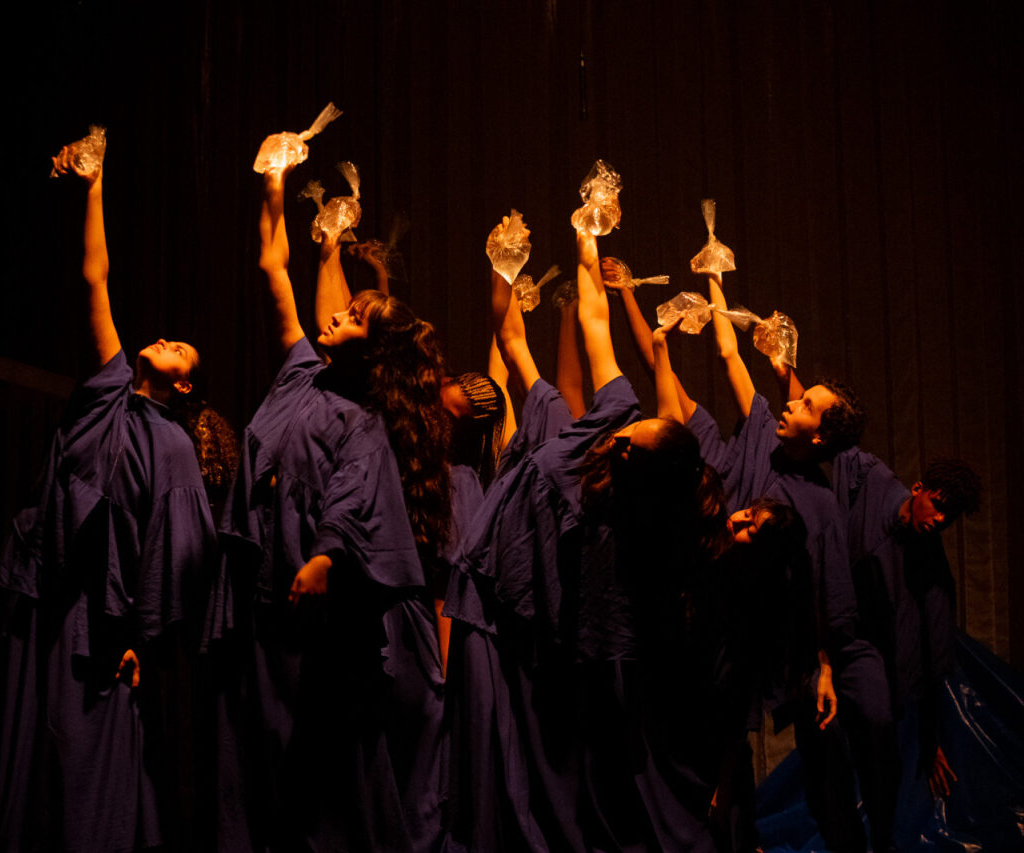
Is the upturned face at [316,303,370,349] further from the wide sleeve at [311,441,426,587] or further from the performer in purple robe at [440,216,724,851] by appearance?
the performer in purple robe at [440,216,724,851]

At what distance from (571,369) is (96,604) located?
1374 millimetres

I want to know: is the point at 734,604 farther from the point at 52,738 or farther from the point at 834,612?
the point at 52,738

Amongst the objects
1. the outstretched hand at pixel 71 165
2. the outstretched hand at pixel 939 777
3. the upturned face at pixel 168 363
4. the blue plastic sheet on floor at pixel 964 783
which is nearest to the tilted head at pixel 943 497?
the outstretched hand at pixel 939 777

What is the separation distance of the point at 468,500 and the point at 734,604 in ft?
2.40

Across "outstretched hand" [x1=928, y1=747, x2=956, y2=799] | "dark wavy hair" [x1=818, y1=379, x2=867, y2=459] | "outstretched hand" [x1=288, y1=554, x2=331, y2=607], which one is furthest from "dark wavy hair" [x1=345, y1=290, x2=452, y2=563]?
"outstretched hand" [x1=928, y1=747, x2=956, y2=799]

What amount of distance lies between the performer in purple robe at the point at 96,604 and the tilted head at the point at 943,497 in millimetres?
1887

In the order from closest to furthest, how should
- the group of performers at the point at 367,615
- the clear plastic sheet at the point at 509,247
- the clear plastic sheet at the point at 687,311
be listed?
1. the group of performers at the point at 367,615
2. the clear plastic sheet at the point at 509,247
3. the clear plastic sheet at the point at 687,311

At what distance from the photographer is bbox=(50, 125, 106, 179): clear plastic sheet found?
2219 mm

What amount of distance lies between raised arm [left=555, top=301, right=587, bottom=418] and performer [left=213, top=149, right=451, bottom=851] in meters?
0.66

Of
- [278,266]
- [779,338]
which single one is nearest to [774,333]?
[779,338]

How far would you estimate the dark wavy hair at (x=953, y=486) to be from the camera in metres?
2.73

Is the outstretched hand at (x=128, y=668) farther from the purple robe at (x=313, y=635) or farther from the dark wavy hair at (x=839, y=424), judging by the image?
the dark wavy hair at (x=839, y=424)

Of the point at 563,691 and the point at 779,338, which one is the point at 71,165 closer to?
the point at 563,691

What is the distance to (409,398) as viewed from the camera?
217 cm
